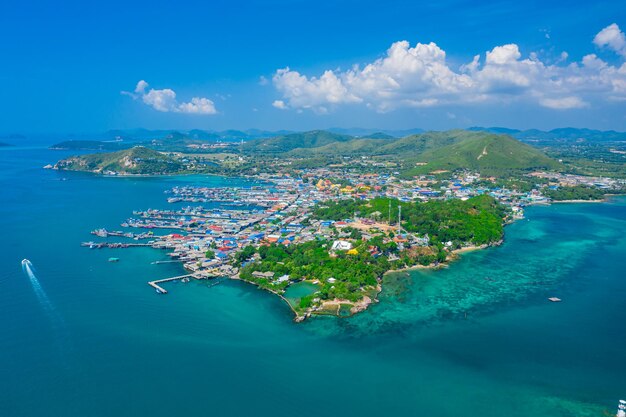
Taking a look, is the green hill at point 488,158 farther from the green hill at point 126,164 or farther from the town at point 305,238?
the green hill at point 126,164

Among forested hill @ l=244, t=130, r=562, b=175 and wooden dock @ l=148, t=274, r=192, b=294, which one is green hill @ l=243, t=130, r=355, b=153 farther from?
wooden dock @ l=148, t=274, r=192, b=294

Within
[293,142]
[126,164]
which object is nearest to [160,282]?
[126,164]

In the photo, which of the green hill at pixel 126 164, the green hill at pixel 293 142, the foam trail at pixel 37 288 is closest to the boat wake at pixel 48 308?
the foam trail at pixel 37 288


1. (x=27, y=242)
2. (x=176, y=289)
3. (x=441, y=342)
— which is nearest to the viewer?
(x=441, y=342)

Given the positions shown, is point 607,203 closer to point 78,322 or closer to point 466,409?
point 466,409

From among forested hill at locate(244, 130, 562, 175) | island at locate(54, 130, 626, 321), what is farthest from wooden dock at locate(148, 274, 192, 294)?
forested hill at locate(244, 130, 562, 175)

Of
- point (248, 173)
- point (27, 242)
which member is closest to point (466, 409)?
point (27, 242)
